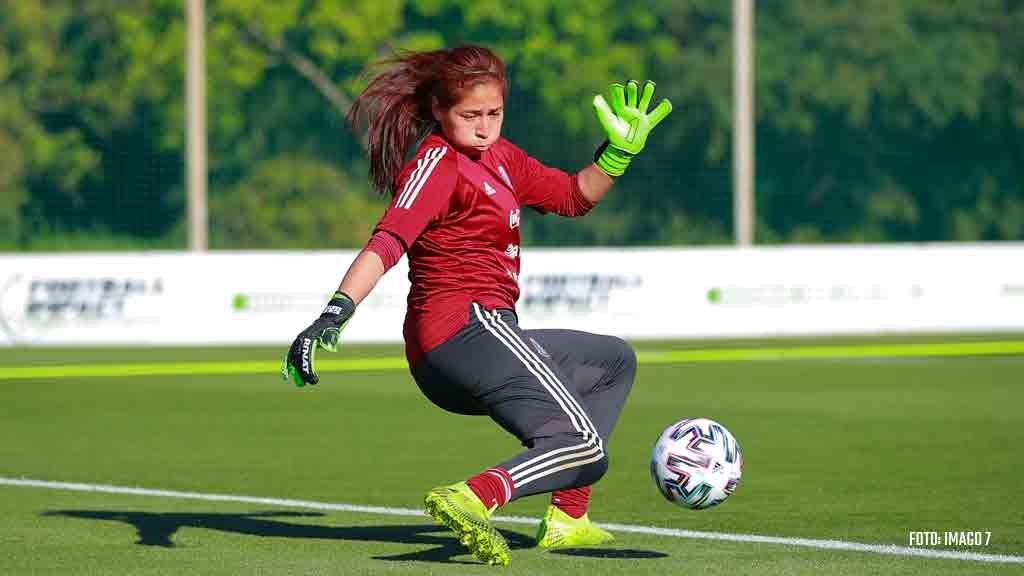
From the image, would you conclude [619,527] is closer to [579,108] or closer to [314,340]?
[314,340]

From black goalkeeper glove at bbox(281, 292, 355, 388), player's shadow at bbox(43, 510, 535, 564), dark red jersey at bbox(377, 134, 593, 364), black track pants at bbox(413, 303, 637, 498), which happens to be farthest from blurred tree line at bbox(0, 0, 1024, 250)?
black goalkeeper glove at bbox(281, 292, 355, 388)

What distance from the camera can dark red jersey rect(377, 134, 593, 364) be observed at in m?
Result: 7.26

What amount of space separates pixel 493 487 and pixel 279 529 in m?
1.84

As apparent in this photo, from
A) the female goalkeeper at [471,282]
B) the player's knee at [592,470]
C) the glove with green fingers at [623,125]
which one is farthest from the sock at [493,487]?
the glove with green fingers at [623,125]

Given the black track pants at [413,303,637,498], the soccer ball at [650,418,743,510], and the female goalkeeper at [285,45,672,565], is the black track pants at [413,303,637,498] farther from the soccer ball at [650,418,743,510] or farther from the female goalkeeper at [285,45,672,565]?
the soccer ball at [650,418,743,510]

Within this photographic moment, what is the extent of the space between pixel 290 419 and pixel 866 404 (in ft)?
13.7

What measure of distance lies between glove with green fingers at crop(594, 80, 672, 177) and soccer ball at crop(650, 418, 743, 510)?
109 cm

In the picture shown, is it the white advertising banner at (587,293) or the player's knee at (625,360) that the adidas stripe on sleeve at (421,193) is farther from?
the white advertising banner at (587,293)

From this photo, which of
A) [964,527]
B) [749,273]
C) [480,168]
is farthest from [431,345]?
[749,273]

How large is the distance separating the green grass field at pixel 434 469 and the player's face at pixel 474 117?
152 centimetres

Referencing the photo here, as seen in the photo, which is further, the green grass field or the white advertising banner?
the white advertising banner

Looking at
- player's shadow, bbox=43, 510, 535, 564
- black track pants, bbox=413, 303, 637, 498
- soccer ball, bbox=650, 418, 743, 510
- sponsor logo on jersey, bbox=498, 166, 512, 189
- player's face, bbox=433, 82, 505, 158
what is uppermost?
player's face, bbox=433, 82, 505, 158

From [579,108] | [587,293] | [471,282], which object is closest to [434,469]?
[471,282]

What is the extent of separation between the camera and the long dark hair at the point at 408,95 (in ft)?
24.2
